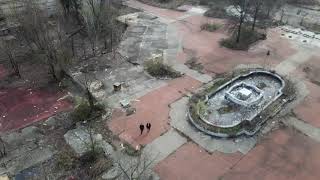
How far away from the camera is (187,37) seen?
3456 cm

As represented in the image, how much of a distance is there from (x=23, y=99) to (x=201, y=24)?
20461mm

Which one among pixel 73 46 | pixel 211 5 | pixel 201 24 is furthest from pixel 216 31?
pixel 73 46

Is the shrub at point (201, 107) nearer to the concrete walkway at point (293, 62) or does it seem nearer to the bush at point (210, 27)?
the concrete walkway at point (293, 62)

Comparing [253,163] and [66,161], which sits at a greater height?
[253,163]

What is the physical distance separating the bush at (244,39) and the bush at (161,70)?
7321mm

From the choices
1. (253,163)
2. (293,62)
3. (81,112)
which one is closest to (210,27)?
(293,62)

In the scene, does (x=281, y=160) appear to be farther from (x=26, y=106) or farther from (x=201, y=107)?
(x=26, y=106)

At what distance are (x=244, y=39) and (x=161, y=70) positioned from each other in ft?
33.0

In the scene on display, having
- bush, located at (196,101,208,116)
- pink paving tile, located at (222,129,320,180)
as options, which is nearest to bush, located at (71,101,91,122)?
bush, located at (196,101,208,116)

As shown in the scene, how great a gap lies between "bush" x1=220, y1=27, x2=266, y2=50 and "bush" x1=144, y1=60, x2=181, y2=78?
24.0ft

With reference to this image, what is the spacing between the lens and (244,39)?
108 feet

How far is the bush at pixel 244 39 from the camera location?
32.1 m

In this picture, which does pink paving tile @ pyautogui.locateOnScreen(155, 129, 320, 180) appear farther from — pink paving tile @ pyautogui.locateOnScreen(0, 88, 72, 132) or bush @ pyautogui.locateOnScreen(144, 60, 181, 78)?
pink paving tile @ pyautogui.locateOnScreen(0, 88, 72, 132)

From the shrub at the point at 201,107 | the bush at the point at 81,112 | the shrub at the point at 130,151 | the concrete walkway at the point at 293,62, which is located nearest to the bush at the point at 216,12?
the concrete walkway at the point at 293,62
